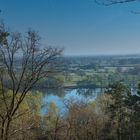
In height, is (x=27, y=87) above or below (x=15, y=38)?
below

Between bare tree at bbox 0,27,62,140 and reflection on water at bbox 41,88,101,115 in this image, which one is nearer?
bare tree at bbox 0,27,62,140

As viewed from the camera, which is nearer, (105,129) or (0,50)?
(0,50)

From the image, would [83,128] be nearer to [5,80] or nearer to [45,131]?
[45,131]

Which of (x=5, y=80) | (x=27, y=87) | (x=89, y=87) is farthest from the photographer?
(x=89, y=87)

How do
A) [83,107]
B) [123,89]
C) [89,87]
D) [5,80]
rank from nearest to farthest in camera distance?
[5,80] < [123,89] < [83,107] < [89,87]

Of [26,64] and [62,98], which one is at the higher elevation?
[26,64]

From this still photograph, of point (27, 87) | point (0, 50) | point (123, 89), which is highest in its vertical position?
point (0, 50)

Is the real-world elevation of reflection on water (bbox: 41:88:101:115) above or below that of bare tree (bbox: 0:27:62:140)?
below

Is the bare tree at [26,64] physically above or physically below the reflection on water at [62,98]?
above

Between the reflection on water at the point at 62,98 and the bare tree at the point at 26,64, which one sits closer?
the bare tree at the point at 26,64

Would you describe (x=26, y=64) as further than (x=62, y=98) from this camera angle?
No

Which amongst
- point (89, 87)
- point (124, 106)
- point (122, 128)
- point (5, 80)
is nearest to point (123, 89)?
point (124, 106)
